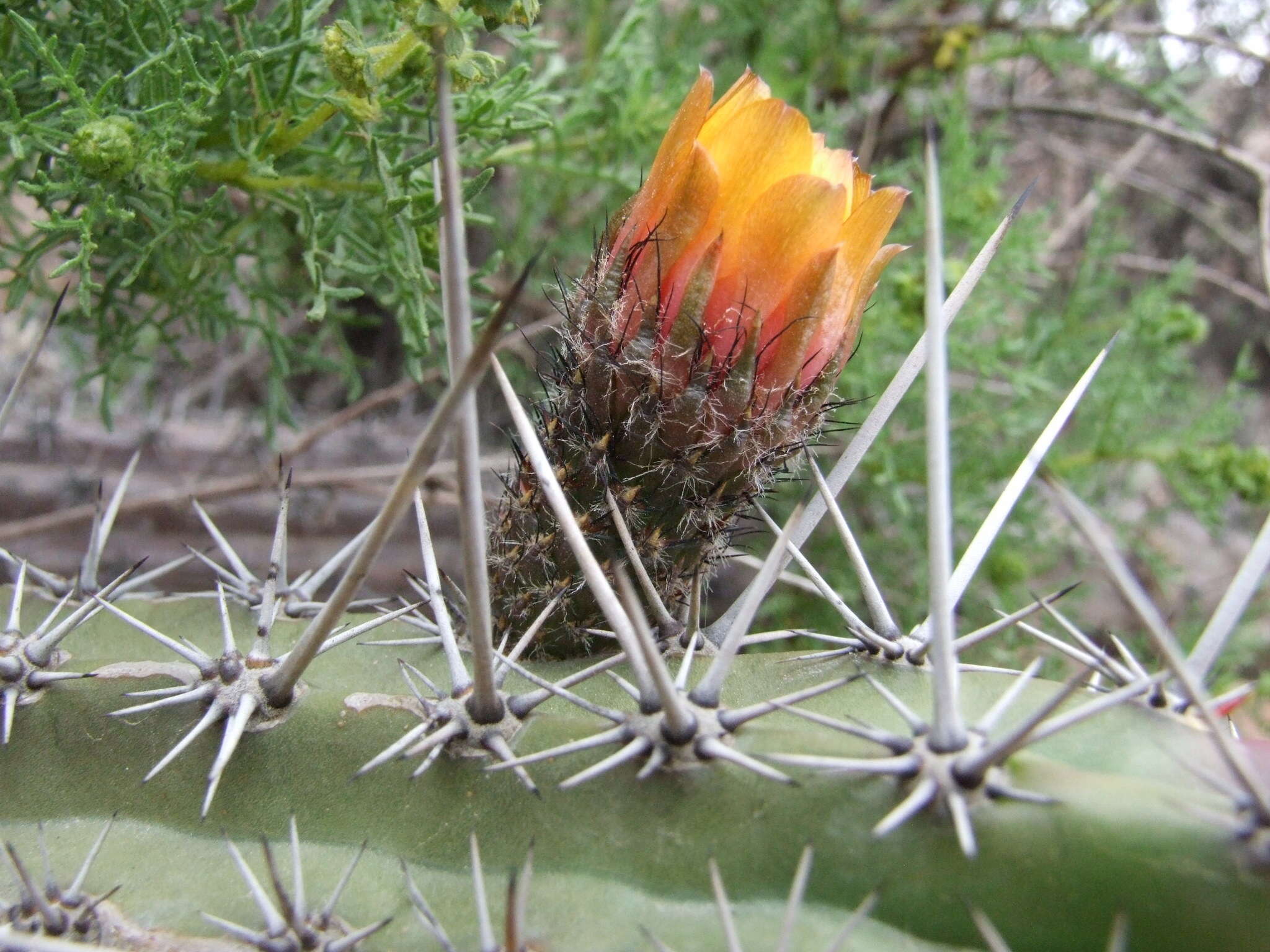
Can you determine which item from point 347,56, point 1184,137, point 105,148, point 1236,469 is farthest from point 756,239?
point 1184,137

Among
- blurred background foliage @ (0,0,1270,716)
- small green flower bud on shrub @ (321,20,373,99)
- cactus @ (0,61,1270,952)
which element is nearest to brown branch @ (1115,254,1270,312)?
blurred background foliage @ (0,0,1270,716)

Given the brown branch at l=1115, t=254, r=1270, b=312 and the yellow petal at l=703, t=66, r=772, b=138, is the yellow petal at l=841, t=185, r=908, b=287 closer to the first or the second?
the yellow petal at l=703, t=66, r=772, b=138

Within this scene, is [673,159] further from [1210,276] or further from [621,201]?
[1210,276]

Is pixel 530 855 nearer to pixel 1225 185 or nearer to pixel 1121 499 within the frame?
pixel 1121 499

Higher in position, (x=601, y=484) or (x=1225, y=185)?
(x=1225, y=185)

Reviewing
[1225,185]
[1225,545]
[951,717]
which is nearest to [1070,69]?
[1225,185]

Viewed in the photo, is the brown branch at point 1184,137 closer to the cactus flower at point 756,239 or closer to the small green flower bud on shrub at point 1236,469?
the small green flower bud on shrub at point 1236,469
